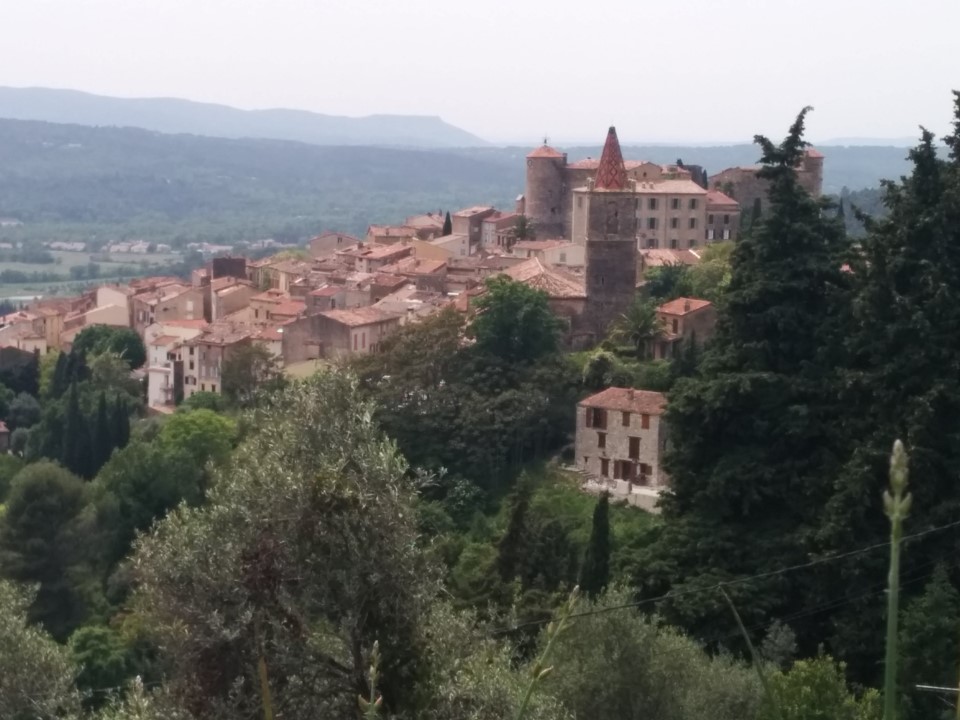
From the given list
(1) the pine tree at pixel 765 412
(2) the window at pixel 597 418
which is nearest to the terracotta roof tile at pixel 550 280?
(2) the window at pixel 597 418

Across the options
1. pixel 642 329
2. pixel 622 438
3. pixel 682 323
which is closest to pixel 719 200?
pixel 682 323

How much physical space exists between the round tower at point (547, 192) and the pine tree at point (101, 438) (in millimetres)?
18598

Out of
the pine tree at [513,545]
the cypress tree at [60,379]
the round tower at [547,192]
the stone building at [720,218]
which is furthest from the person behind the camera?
the round tower at [547,192]

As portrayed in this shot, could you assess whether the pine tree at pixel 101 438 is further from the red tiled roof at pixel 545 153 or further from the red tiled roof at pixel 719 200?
the red tiled roof at pixel 719 200

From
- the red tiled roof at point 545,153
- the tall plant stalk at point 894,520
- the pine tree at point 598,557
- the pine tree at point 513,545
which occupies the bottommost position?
the pine tree at point 513,545

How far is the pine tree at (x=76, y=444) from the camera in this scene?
140ft

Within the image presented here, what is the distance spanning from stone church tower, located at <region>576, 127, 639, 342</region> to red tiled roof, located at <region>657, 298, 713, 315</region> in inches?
58.4

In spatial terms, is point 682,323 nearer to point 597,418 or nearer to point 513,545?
point 597,418

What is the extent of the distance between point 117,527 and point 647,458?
1218cm

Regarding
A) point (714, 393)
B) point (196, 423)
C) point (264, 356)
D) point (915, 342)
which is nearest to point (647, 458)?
point (714, 393)

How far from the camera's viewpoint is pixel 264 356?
4509 cm

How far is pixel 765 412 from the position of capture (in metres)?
23.1

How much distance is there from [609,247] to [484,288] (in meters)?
3.89

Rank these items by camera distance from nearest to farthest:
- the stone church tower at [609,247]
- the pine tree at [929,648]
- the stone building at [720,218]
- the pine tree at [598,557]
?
the pine tree at [929,648] → the pine tree at [598,557] → the stone church tower at [609,247] → the stone building at [720,218]
